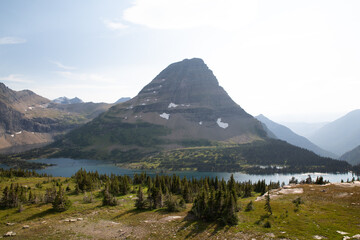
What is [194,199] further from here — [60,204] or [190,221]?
[60,204]

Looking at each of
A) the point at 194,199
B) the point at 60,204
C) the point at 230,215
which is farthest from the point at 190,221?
the point at 60,204

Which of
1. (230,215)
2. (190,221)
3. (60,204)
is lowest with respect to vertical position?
(60,204)

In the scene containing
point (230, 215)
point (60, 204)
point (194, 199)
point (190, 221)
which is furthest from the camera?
point (60, 204)

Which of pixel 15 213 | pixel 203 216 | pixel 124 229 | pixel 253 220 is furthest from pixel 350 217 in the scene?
pixel 15 213

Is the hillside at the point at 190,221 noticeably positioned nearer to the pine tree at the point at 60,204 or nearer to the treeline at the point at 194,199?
the treeline at the point at 194,199

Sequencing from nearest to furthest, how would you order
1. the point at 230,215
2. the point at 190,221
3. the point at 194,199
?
the point at 230,215, the point at 190,221, the point at 194,199

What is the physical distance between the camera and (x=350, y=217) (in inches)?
1724

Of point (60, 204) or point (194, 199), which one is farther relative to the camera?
point (60, 204)

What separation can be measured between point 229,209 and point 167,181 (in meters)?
63.1


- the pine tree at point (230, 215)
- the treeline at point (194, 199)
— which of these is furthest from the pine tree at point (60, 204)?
the pine tree at point (230, 215)

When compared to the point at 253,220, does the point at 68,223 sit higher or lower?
lower

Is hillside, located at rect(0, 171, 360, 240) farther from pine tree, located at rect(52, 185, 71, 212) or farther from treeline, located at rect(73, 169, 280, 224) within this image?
pine tree, located at rect(52, 185, 71, 212)

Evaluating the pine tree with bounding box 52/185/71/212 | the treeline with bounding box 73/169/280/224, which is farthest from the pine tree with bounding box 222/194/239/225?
the pine tree with bounding box 52/185/71/212

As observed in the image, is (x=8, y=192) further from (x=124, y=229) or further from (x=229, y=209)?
(x=229, y=209)
